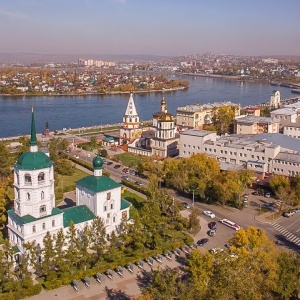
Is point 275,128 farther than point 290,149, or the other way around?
point 275,128

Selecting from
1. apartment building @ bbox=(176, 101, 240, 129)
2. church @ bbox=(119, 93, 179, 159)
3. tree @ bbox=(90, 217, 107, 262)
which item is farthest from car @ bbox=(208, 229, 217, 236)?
apartment building @ bbox=(176, 101, 240, 129)

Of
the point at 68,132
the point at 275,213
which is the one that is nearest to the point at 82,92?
the point at 68,132

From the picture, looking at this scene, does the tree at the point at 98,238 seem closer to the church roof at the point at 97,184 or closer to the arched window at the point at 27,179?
the church roof at the point at 97,184

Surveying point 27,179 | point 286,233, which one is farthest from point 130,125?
point 27,179

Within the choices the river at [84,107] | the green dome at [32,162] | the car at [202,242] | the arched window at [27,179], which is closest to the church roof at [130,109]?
the river at [84,107]

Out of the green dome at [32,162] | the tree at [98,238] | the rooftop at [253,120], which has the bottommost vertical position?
the tree at [98,238]

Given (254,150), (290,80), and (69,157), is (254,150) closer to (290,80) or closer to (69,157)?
(69,157)

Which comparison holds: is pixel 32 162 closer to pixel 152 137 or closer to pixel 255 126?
pixel 152 137
